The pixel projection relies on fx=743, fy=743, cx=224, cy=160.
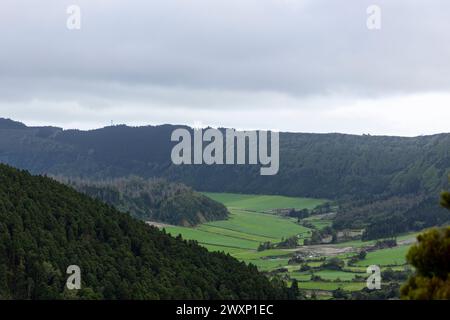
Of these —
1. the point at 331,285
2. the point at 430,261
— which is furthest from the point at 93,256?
the point at 430,261

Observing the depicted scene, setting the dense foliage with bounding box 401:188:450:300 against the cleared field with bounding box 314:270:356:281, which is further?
the cleared field with bounding box 314:270:356:281

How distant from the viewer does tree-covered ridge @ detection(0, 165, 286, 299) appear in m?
92.4

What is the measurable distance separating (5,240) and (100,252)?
1715 cm

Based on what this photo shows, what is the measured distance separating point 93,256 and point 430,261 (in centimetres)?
8635

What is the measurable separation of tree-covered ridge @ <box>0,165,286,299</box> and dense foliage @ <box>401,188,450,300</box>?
67431 millimetres

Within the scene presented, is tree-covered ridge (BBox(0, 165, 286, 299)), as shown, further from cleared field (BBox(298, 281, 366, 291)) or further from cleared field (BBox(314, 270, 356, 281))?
cleared field (BBox(314, 270, 356, 281))

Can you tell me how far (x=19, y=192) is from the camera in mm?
115312

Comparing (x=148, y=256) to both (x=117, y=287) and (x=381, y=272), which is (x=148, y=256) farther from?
(x=381, y=272)

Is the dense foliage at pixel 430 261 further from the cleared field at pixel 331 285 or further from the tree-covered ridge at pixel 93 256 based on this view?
the cleared field at pixel 331 285

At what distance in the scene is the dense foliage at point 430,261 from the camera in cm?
2384

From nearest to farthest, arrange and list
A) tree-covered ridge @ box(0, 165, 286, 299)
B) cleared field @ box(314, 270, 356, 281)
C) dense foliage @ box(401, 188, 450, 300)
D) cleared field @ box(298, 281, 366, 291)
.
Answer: dense foliage @ box(401, 188, 450, 300)
tree-covered ridge @ box(0, 165, 286, 299)
cleared field @ box(298, 281, 366, 291)
cleared field @ box(314, 270, 356, 281)

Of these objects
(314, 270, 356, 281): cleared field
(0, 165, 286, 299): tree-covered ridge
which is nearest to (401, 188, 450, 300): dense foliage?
(0, 165, 286, 299): tree-covered ridge

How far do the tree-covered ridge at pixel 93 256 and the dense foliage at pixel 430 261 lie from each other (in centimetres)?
6743
